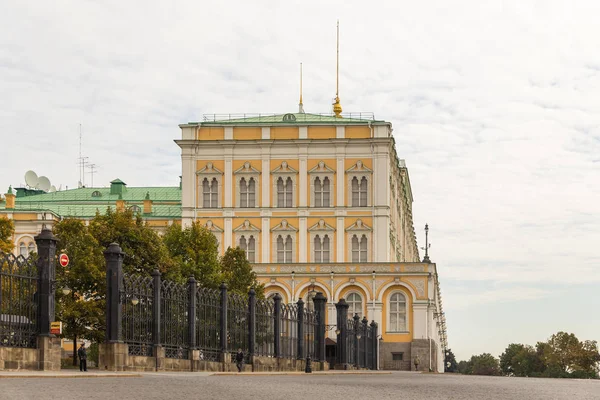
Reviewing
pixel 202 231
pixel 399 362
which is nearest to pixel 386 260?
pixel 399 362

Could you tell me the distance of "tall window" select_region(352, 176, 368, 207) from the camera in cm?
10162

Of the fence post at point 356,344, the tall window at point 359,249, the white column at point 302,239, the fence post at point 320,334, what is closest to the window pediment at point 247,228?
the white column at point 302,239

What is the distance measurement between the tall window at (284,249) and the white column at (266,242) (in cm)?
87

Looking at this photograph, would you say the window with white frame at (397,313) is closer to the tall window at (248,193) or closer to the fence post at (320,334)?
the tall window at (248,193)

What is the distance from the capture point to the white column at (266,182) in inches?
4035

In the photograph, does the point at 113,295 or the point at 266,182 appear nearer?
the point at 113,295

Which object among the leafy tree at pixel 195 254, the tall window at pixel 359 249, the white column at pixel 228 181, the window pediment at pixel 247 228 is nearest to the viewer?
the leafy tree at pixel 195 254

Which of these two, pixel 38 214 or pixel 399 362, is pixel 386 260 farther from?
pixel 38 214

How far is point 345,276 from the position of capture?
9100cm

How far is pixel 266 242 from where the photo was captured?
333ft

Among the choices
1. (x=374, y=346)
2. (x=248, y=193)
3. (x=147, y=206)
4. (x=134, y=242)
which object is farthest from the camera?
(x=147, y=206)

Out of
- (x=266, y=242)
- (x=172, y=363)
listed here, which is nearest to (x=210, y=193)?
(x=266, y=242)

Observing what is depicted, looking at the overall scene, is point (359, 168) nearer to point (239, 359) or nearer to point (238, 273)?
point (238, 273)

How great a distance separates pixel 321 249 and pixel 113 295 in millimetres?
63599
